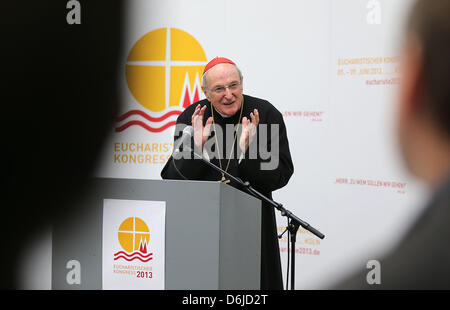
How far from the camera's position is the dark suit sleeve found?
299cm

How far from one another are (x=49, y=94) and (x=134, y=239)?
2.93 m

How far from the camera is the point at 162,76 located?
170 inches

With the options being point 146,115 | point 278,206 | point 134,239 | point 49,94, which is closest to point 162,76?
point 146,115

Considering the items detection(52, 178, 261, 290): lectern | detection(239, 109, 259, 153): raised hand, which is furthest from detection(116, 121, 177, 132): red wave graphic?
detection(52, 178, 261, 290): lectern

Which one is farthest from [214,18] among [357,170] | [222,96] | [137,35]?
[357,170]

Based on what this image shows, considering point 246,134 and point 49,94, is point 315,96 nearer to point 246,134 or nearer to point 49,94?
point 246,134

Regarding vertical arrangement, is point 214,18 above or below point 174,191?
above

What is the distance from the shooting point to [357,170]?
388 centimetres

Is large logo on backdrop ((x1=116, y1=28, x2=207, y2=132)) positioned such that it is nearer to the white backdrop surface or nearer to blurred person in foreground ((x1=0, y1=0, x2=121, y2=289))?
the white backdrop surface
